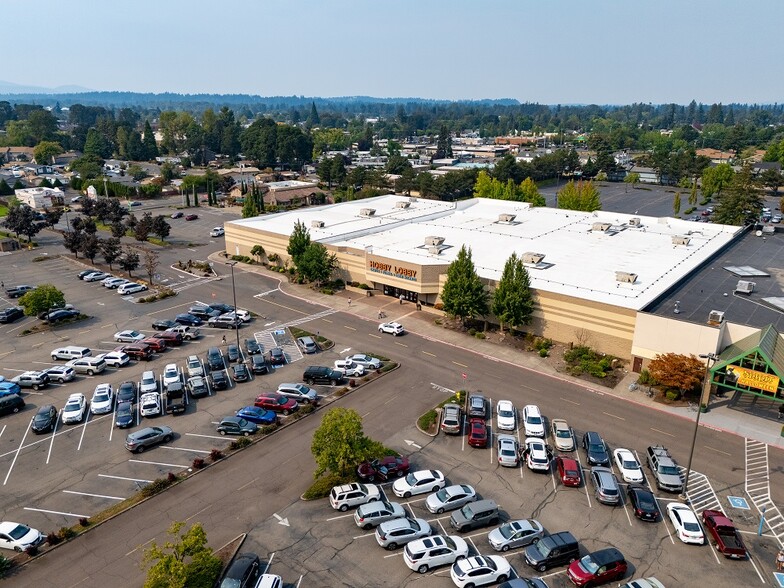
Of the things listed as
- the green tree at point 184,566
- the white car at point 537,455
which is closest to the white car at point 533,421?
the white car at point 537,455

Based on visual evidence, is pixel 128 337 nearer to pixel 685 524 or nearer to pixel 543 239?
pixel 685 524

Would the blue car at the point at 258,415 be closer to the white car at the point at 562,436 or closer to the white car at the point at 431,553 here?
the white car at the point at 431,553

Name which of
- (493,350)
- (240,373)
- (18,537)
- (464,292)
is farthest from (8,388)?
(493,350)

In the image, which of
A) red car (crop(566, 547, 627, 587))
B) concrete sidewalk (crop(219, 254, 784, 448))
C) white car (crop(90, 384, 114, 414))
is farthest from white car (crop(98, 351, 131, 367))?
red car (crop(566, 547, 627, 587))

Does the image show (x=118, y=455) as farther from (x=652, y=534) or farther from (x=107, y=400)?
(x=652, y=534)

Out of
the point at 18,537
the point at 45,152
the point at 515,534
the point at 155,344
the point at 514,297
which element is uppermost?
the point at 45,152

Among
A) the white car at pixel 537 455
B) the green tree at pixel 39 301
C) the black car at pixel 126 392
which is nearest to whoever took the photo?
the white car at pixel 537 455
